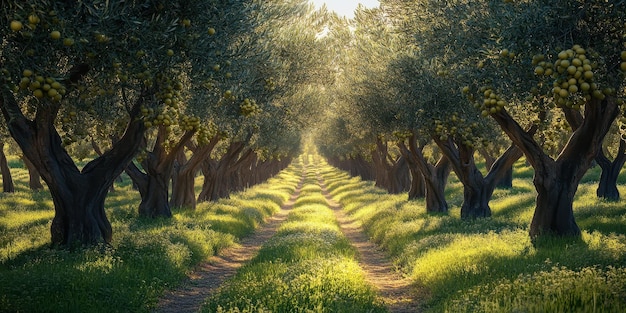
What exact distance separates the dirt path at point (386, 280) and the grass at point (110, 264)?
517 cm

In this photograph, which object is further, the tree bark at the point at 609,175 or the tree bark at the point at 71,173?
the tree bark at the point at 609,175

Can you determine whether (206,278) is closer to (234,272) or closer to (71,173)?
(234,272)

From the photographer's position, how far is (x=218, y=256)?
790 inches

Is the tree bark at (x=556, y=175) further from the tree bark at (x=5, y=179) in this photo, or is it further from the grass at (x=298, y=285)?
the tree bark at (x=5, y=179)

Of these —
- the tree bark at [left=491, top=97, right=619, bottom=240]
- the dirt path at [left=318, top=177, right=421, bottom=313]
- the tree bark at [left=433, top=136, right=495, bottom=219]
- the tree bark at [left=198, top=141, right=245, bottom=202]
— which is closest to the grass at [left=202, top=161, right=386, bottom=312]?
the dirt path at [left=318, top=177, right=421, bottom=313]

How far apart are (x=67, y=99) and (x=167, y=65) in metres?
3.59

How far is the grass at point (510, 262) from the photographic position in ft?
28.9

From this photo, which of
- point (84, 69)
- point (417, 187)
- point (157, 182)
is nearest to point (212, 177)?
point (157, 182)

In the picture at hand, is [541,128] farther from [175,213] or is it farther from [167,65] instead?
[175,213]

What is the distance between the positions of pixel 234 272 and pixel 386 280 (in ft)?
15.2

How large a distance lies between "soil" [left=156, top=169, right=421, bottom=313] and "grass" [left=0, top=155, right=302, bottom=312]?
33 centimetres

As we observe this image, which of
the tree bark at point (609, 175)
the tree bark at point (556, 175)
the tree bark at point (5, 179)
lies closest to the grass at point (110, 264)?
the tree bark at point (556, 175)

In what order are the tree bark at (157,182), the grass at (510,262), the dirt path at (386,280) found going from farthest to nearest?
the tree bark at (157,182), the dirt path at (386,280), the grass at (510,262)

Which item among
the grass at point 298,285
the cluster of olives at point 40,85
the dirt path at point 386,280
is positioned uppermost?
the cluster of olives at point 40,85
